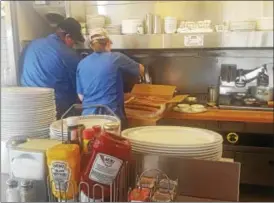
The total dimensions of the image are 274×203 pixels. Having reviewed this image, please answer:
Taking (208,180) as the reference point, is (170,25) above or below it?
above

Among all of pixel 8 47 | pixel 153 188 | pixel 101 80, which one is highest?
pixel 8 47

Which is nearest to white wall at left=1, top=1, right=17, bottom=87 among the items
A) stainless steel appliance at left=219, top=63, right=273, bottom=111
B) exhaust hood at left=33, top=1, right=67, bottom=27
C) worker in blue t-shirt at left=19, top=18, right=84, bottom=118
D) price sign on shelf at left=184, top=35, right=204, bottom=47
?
worker in blue t-shirt at left=19, top=18, right=84, bottom=118

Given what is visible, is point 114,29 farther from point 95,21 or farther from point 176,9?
point 176,9

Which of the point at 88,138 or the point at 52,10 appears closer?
the point at 88,138

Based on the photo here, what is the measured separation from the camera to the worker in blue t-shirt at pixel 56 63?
915mm

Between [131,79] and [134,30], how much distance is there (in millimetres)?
262

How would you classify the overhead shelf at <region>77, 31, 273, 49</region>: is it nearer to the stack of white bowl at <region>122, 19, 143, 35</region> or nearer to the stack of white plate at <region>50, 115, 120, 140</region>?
the stack of white bowl at <region>122, 19, 143, 35</region>

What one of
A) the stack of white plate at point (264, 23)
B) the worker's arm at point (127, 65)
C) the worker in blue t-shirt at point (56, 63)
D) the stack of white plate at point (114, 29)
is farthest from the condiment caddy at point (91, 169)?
the stack of white plate at point (264, 23)

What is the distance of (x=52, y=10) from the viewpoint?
1115 mm

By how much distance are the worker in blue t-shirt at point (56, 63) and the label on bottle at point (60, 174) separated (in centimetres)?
39

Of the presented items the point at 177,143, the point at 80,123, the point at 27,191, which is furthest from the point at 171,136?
the point at 27,191

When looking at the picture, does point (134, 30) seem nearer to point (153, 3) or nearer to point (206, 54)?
point (153, 3)

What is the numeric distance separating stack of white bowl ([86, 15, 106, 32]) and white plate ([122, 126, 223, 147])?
1.86ft

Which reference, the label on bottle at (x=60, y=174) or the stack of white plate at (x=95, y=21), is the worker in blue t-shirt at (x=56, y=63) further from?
the label on bottle at (x=60, y=174)
